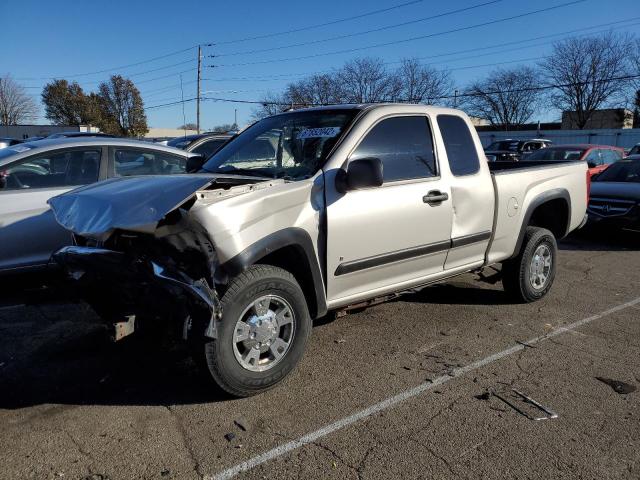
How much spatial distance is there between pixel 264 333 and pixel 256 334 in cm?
6

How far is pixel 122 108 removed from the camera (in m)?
67.1

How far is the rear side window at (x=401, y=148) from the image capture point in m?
4.23

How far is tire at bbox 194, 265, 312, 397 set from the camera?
3.30m

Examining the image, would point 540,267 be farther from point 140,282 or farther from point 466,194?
point 140,282

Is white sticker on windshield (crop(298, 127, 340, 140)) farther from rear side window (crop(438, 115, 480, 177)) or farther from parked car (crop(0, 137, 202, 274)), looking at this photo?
parked car (crop(0, 137, 202, 274))

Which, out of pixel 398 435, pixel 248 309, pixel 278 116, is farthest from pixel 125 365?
pixel 278 116

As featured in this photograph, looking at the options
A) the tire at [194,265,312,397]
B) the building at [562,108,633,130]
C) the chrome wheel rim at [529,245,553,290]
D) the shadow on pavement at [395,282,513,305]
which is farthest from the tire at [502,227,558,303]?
the building at [562,108,633,130]

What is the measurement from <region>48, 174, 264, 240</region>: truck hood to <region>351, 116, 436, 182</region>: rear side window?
99cm

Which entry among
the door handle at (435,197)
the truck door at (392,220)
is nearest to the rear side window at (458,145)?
the truck door at (392,220)

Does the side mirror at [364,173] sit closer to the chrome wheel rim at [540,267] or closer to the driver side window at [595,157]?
the chrome wheel rim at [540,267]

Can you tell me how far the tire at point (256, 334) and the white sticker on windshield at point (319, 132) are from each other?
1233 millimetres

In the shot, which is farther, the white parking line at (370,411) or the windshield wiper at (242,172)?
the windshield wiper at (242,172)

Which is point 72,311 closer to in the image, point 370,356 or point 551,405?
point 370,356

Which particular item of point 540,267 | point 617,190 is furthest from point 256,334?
point 617,190
